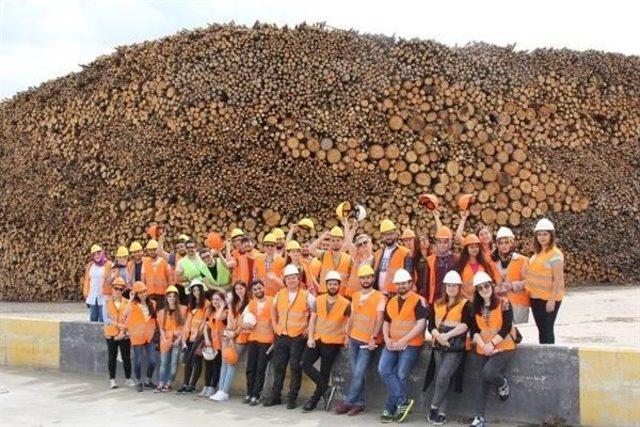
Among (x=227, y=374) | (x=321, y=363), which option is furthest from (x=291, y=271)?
(x=227, y=374)

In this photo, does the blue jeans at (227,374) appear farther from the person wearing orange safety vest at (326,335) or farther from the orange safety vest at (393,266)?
the orange safety vest at (393,266)

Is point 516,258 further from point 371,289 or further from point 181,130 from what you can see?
point 181,130

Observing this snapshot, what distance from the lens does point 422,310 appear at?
302 inches

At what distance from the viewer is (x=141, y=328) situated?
9938mm

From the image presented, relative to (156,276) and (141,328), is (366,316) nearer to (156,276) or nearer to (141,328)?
(141,328)

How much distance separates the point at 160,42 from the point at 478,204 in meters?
7.22

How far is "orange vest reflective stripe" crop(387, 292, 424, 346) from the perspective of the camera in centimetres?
770

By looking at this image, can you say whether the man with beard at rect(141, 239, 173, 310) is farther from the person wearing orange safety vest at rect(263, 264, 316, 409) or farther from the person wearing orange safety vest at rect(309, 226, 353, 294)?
the person wearing orange safety vest at rect(309, 226, 353, 294)

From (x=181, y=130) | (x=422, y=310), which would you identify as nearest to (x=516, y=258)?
(x=422, y=310)

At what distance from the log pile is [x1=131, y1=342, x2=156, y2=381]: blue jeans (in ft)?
18.5

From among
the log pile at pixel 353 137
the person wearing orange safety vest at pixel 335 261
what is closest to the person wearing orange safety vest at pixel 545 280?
the person wearing orange safety vest at pixel 335 261

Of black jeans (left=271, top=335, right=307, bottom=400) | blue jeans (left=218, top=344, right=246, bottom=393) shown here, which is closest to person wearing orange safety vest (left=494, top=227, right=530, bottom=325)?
→ black jeans (left=271, top=335, right=307, bottom=400)

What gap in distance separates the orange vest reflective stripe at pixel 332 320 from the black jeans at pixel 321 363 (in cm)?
8

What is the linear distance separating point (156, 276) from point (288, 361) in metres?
2.99
